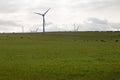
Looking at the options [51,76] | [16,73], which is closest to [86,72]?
[51,76]

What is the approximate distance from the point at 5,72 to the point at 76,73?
243 inches

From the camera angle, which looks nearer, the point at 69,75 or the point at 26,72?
the point at 69,75

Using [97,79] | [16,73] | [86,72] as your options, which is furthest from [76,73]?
[16,73]

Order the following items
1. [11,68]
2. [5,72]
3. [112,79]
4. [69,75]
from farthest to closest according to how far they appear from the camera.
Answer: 1. [11,68]
2. [5,72]
3. [69,75]
4. [112,79]

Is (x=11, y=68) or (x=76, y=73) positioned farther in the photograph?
(x=11, y=68)

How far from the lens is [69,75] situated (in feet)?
92.6

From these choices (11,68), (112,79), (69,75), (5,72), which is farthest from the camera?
(11,68)

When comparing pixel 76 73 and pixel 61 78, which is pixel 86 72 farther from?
pixel 61 78

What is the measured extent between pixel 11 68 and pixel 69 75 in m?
7.16

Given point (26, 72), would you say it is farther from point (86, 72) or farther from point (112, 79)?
point (112, 79)

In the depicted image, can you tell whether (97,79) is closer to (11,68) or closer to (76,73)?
(76,73)

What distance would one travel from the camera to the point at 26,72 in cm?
3016

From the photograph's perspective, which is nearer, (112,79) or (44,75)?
(112,79)

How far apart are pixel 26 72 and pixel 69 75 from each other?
4.15 meters
